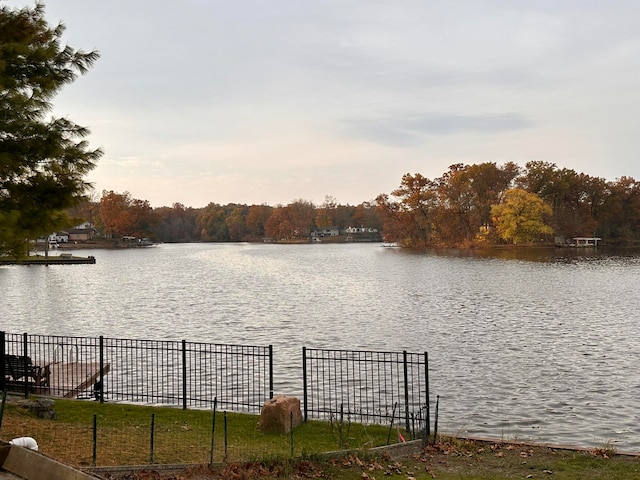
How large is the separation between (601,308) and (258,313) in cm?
2115

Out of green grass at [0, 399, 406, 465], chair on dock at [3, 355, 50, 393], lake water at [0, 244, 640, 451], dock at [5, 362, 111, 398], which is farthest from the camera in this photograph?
lake water at [0, 244, 640, 451]

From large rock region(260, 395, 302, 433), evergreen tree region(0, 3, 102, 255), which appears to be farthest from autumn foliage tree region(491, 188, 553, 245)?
evergreen tree region(0, 3, 102, 255)

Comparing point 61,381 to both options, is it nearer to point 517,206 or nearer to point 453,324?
point 453,324

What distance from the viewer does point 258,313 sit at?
131 feet

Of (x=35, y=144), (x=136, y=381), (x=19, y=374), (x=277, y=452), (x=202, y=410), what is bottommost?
(x=136, y=381)

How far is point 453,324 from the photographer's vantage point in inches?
1326

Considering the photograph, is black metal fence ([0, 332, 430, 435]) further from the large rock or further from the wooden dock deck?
the large rock

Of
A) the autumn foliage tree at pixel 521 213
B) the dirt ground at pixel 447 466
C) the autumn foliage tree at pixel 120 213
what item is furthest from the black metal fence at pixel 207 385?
the autumn foliage tree at pixel 120 213

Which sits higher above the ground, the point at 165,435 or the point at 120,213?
the point at 120,213

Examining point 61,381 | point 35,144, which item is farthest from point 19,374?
point 35,144

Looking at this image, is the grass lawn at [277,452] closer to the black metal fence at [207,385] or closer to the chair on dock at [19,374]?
the black metal fence at [207,385]

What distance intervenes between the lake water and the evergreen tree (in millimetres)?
10139

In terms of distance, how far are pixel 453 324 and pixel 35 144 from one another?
2575 centimetres

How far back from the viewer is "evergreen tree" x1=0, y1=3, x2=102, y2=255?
465 inches
